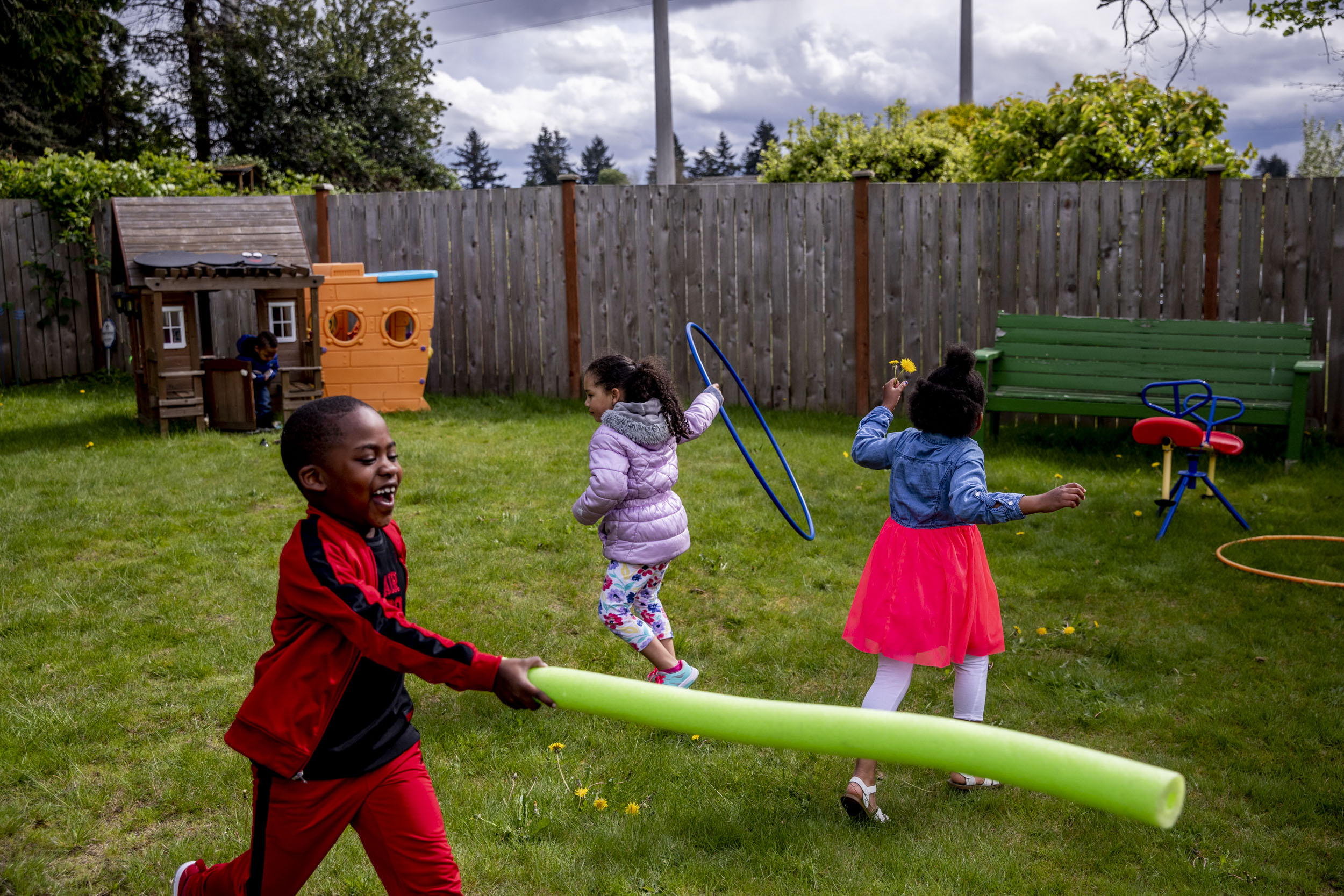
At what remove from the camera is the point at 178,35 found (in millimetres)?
28125

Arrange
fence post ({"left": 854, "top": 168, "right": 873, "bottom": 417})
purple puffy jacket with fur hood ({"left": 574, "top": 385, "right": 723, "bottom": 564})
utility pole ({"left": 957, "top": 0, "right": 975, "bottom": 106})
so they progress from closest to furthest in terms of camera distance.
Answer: purple puffy jacket with fur hood ({"left": 574, "top": 385, "right": 723, "bottom": 564})
fence post ({"left": 854, "top": 168, "right": 873, "bottom": 417})
utility pole ({"left": 957, "top": 0, "right": 975, "bottom": 106})

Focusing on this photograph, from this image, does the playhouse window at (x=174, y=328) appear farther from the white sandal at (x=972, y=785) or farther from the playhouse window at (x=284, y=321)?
the white sandal at (x=972, y=785)

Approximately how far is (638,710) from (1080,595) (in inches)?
186

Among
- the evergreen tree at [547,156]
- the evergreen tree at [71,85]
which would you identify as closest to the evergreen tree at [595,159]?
the evergreen tree at [547,156]

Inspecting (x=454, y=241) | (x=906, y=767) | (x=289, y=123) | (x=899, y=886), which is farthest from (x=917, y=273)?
(x=289, y=123)

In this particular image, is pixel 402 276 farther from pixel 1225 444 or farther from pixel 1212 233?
pixel 1225 444

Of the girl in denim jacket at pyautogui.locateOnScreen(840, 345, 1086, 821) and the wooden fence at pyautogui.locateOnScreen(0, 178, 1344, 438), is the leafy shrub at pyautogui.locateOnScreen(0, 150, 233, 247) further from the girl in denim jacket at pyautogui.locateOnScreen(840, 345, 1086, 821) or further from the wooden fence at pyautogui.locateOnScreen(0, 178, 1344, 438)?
the girl in denim jacket at pyautogui.locateOnScreen(840, 345, 1086, 821)

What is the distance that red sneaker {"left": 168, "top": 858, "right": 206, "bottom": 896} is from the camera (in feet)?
9.44

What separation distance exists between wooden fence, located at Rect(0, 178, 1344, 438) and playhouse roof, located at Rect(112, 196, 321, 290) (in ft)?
5.24

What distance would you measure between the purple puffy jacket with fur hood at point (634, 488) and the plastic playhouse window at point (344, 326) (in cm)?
743

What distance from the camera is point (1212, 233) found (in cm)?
951

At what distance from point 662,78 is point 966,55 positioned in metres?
11.7

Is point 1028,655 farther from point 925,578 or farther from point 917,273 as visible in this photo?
point 917,273

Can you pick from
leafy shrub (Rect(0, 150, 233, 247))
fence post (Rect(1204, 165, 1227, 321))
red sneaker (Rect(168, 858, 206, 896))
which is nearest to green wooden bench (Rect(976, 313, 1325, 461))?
fence post (Rect(1204, 165, 1227, 321))
